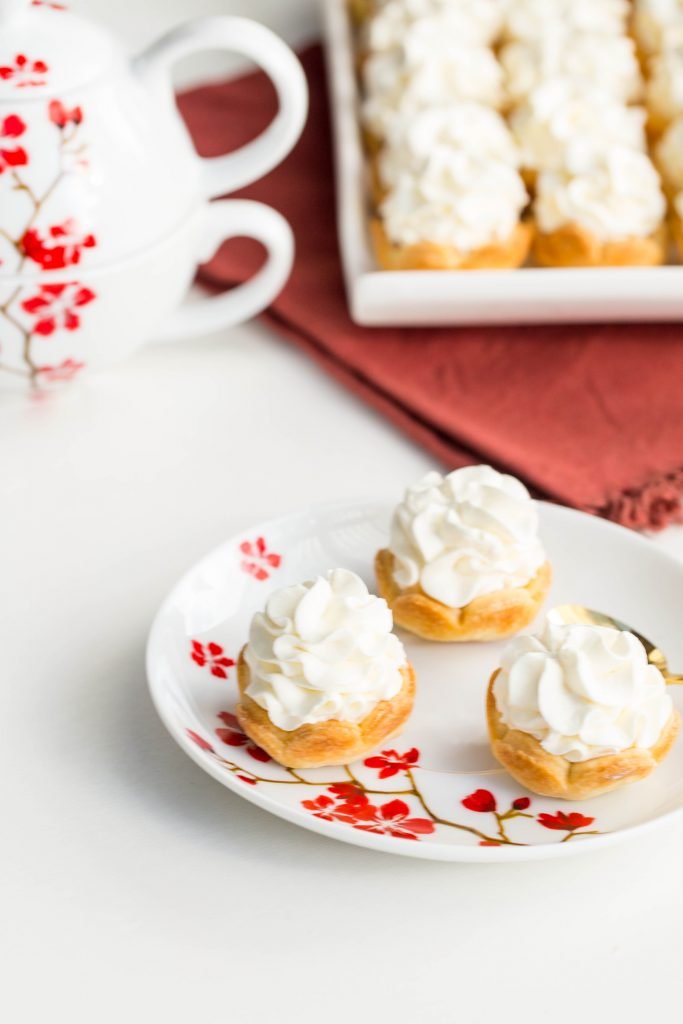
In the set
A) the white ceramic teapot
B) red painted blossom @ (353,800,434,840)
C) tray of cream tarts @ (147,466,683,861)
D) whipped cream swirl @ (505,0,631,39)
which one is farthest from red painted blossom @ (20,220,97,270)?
whipped cream swirl @ (505,0,631,39)

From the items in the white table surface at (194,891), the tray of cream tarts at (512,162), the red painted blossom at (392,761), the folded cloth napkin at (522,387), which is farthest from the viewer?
the tray of cream tarts at (512,162)

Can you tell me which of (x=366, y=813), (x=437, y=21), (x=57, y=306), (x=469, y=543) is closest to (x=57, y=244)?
(x=57, y=306)

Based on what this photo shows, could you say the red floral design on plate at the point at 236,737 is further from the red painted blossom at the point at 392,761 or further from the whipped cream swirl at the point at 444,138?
the whipped cream swirl at the point at 444,138

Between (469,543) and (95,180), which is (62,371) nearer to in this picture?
(95,180)

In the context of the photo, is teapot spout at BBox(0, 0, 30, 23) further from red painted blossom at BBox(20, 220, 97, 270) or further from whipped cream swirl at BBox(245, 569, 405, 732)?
whipped cream swirl at BBox(245, 569, 405, 732)

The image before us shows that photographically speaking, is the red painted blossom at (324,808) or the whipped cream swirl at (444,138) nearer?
the red painted blossom at (324,808)

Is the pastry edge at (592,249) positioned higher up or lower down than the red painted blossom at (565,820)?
higher up

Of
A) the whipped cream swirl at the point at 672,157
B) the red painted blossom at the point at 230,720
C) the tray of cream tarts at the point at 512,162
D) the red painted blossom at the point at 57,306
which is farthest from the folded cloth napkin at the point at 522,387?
the red painted blossom at the point at 230,720

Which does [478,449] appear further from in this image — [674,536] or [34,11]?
[34,11]
